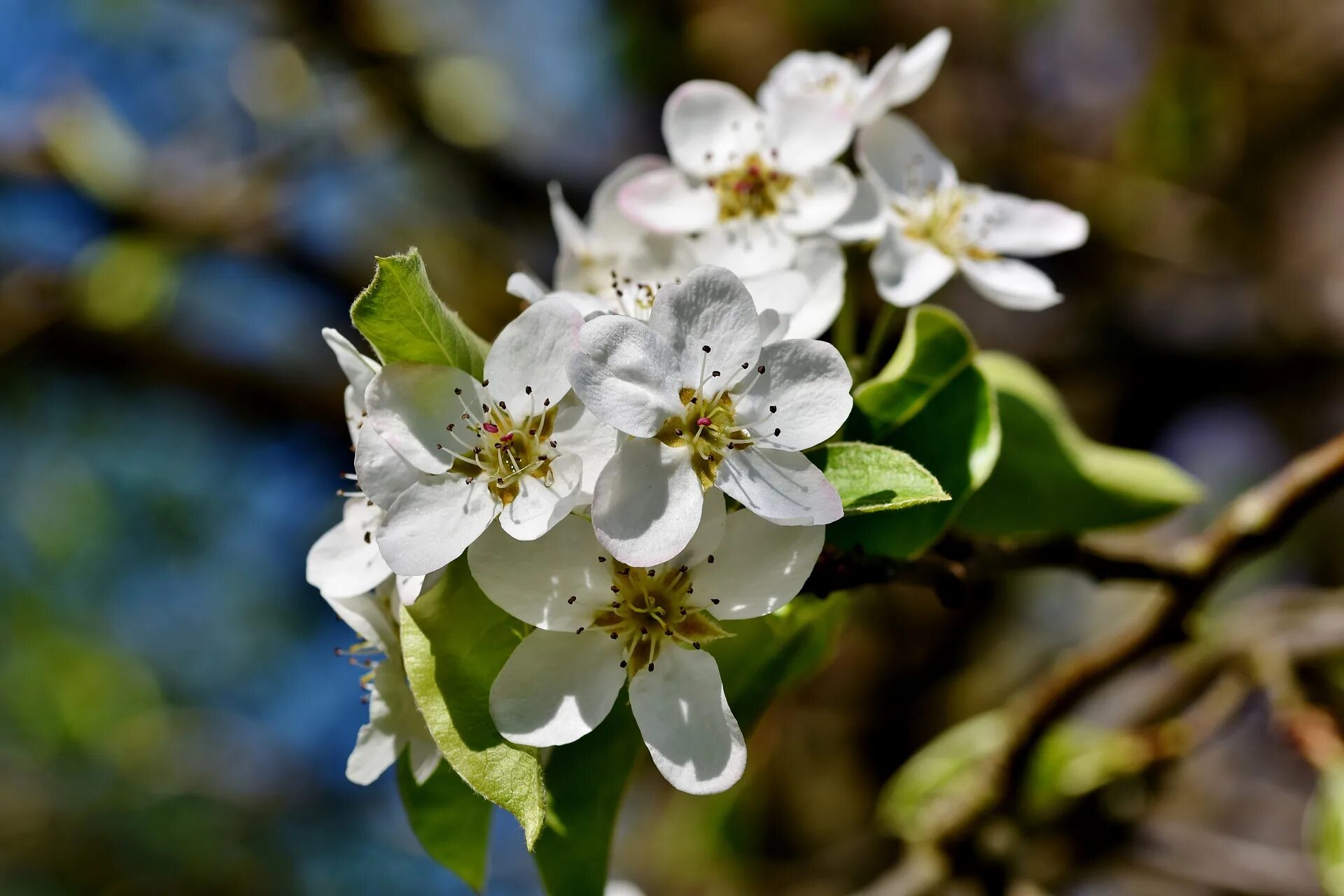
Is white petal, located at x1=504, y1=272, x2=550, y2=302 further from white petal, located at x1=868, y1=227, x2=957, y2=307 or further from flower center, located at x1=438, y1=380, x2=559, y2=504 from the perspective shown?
white petal, located at x1=868, y1=227, x2=957, y2=307

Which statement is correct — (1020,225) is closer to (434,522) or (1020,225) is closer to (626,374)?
(626,374)

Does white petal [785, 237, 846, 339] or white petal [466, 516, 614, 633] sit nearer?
white petal [466, 516, 614, 633]

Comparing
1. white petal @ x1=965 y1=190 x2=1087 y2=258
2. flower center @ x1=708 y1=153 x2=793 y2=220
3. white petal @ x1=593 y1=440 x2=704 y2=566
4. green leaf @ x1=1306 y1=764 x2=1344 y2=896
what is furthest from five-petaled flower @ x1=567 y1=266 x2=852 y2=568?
green leaf @ x1=1306 y1=764 x2=1344 y2=896

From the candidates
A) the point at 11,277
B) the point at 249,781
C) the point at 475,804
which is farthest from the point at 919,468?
the point at 249,781

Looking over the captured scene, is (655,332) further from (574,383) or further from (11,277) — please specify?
(11,277)

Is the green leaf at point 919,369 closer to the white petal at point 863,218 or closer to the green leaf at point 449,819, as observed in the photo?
the white petal at point 863,218

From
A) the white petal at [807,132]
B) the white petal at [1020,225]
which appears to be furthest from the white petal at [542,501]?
Result: the white petal at [1020,225]
